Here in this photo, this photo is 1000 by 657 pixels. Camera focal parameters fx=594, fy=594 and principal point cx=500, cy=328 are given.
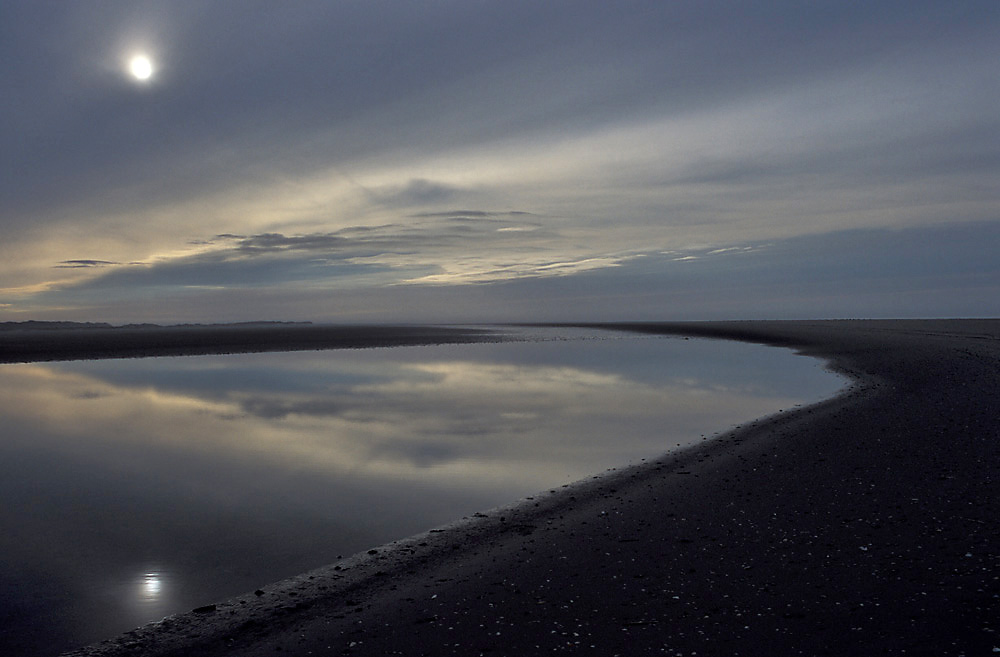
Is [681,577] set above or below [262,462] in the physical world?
above

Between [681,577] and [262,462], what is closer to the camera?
[681,577]

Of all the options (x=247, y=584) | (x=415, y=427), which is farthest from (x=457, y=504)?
(x=415, y=427)

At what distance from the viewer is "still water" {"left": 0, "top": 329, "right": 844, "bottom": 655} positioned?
308 inches

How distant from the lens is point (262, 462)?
574 inches

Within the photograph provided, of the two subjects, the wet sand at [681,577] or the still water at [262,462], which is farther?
the still water at [262,462]

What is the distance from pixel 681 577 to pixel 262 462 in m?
11.0

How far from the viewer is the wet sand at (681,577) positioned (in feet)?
18.9

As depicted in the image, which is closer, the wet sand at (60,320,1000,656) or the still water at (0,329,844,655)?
the wet sand at (60,320,1000,656)

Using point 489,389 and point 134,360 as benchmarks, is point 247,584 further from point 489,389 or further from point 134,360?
point 134,360

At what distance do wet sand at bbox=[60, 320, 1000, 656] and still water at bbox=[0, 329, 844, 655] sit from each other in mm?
1187

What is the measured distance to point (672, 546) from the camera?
802 centimetres

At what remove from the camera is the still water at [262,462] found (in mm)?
7820

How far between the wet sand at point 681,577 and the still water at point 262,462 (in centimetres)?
119

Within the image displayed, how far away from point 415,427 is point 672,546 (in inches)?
467
